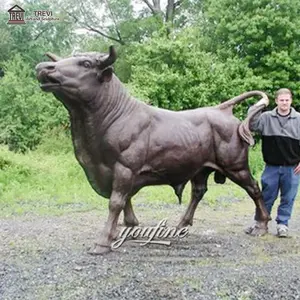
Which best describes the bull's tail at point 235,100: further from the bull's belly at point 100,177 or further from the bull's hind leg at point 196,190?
the bull's belly at point 100,177

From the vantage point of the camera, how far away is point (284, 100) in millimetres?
5973

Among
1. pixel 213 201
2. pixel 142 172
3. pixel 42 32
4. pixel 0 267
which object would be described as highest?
pixel 42 32

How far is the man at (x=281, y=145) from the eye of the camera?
598 centimetres

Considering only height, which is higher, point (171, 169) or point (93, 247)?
point (171, 169)

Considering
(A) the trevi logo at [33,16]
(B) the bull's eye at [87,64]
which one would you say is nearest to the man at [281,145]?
(B) the bull's eye at [87,64]

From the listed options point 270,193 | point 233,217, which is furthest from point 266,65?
point 270,193

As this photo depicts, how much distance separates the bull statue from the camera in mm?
5047

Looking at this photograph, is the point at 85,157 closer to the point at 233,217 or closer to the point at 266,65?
the point at 233,217

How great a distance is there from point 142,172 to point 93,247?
0.91 m

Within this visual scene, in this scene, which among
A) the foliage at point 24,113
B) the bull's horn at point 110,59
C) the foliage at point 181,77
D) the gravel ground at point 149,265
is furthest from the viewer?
the foliage at point 24,113

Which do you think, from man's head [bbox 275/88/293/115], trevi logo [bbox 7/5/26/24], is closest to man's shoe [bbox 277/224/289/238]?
man's head [bbox 275/88/293/115]

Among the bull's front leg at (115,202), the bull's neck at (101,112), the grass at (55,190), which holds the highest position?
the bull's neck at (101,112)

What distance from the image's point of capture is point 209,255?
17.6 ft
